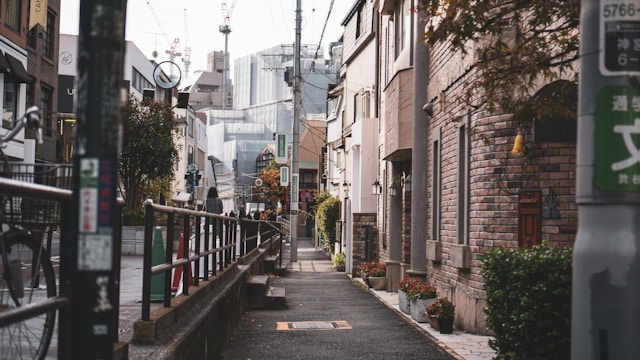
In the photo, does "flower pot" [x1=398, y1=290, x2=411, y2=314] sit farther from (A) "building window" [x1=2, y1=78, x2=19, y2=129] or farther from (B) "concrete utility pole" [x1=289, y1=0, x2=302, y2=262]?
(B) "concrete utility pole" [x1=289, y1=0, x2=302, y2=262]

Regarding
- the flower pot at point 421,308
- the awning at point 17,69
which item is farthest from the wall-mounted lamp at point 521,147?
the awning at point 17,69

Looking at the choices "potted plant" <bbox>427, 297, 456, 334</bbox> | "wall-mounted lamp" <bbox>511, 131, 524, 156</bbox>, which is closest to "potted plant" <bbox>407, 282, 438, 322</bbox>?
"potted plant" <bbox>427, 297, 456, 334</bbox>

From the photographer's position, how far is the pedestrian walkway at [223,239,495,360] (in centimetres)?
1016

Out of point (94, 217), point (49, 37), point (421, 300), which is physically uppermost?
point (49, 37)

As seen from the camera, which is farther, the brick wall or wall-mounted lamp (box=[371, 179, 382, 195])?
wall-mounted lamp (box=[371, 179, 382, 195])

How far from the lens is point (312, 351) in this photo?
404 inches

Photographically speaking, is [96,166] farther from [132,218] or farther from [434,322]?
[132,218]

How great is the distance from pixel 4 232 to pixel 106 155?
4.15 feet

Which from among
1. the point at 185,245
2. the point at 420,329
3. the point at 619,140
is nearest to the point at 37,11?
the point at 420,329

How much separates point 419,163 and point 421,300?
360 centimetres

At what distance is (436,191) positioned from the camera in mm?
15305

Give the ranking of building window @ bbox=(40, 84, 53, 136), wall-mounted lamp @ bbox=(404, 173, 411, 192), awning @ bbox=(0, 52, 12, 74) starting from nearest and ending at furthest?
wall-mounted lamp @ bbox=(404, 173, 411, 192) < awning @ bbox=(0, 52, 12, 74) < building window @ bbox=(40, 84, 53, 136)

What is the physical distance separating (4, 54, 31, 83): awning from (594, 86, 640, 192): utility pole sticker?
991 inches

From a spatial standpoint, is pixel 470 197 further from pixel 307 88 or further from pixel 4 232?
pixel 307 88
